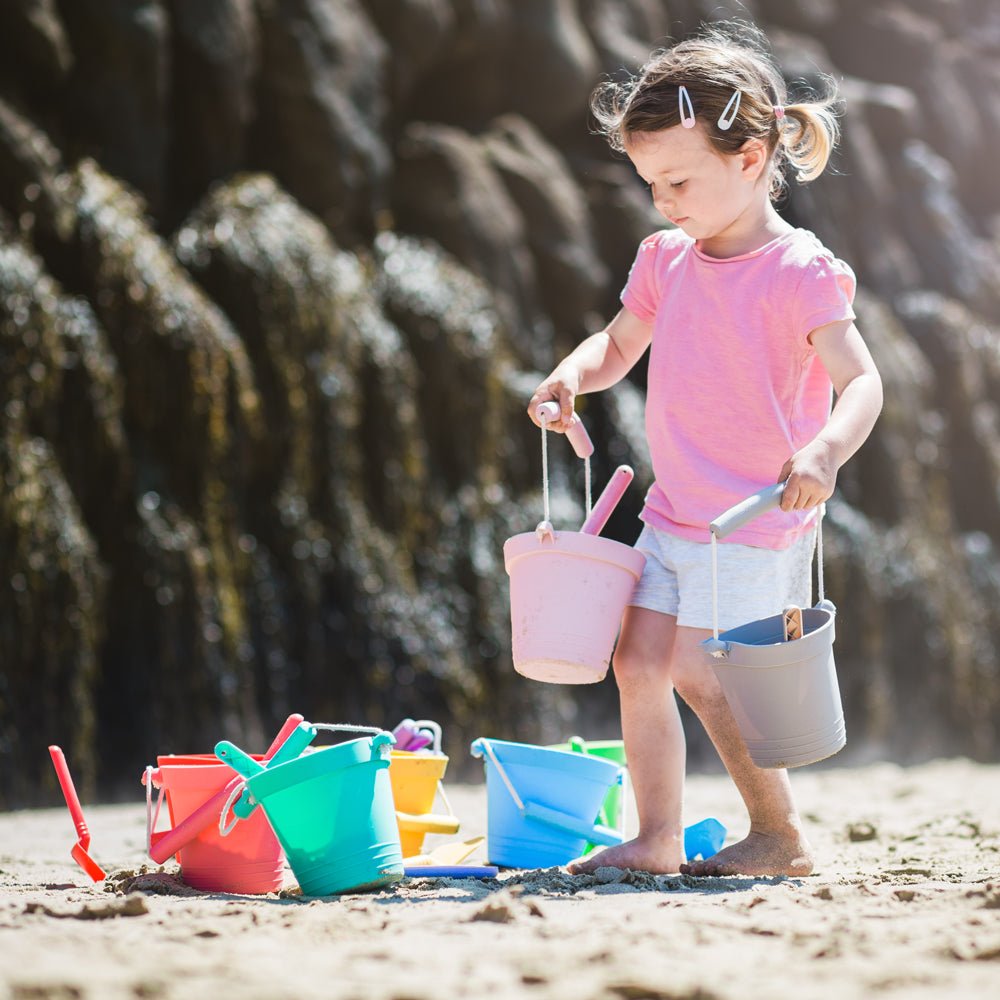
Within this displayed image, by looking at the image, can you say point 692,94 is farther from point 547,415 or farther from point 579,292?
point 579,292

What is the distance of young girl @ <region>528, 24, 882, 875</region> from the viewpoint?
3.07 meters

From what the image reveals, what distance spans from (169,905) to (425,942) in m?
0.58

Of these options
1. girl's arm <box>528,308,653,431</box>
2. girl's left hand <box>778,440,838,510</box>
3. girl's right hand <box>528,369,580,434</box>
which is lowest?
girl's left hand <box>778,440,838,510</box>

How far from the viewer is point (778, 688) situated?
270 cm

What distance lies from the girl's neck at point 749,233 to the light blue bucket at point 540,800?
120cm

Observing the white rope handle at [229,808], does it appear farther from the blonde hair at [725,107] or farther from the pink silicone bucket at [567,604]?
the blonde hair at [725,107]

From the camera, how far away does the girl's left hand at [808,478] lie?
2719mm

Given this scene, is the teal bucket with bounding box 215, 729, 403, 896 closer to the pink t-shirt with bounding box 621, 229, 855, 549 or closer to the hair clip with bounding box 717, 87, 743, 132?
the pink t-shirt with bounding box 621, 229, 855, 549

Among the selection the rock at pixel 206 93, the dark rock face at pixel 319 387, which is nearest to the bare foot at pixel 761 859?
the dark rock face at pixel 319 387

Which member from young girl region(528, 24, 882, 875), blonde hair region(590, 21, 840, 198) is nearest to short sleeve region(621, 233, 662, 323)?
young girl region(528, 24, 882, 875)

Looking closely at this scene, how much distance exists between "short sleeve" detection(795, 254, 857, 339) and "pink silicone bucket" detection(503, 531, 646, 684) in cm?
64

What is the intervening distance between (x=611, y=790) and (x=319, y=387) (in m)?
4.33

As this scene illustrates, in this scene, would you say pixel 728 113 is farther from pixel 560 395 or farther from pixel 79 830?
pixel 79 830

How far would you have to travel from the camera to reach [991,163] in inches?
533
